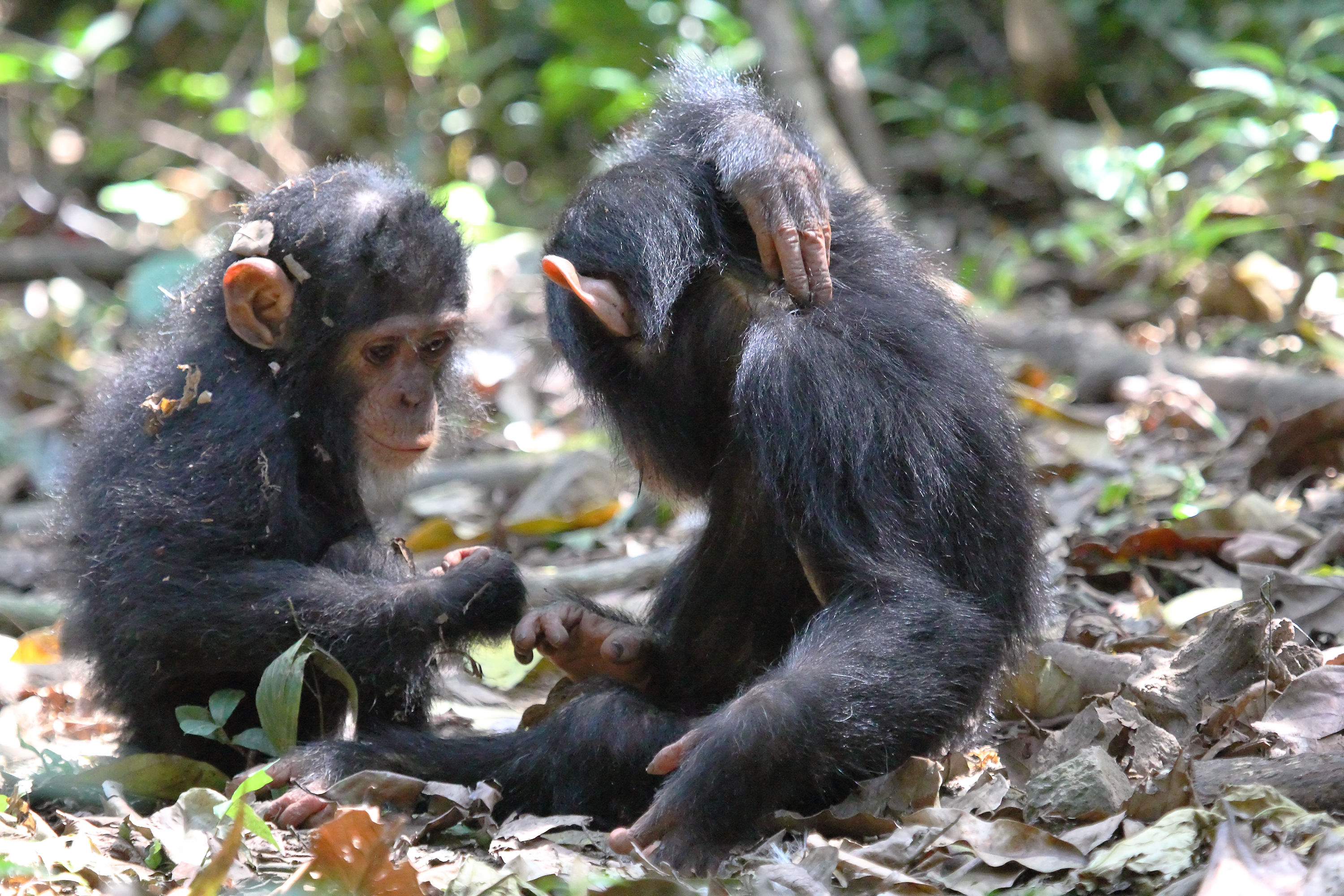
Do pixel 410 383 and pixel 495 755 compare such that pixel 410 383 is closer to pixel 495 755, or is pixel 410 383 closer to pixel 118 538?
pixel 118 538

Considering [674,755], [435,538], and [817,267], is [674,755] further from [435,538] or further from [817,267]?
[435,538]

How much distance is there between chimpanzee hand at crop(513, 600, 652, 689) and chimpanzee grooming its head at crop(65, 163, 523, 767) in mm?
148

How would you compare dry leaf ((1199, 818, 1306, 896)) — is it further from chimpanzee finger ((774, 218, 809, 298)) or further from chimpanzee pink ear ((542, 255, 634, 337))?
chimpanzee pink ear ((542, 255, 634, 337))

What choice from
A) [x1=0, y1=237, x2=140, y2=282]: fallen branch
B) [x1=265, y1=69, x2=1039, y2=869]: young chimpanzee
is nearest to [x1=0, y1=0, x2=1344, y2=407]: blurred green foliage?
[x1=0, y1=237, x2=140, y2=282]: fallen branch

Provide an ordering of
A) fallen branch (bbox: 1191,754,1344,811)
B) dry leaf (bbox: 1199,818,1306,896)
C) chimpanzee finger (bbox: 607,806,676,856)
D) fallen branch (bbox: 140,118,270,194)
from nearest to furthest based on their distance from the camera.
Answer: dry leaf (bbox: 1199,818,1306,896)
fallen branch (bbox: 1191,754,1344,811)
chimpanzee finger (bbox: 607,806,676,856)
fallen branch (bbox: 140,118,270,194)

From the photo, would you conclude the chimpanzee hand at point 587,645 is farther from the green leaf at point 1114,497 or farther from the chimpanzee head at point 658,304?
the green leaf at point 1114,497

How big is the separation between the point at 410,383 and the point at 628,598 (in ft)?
4.71

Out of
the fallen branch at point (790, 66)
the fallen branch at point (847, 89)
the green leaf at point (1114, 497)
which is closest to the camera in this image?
the green leaf at point (1114, 497)

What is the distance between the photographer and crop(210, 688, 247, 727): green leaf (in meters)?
3.83

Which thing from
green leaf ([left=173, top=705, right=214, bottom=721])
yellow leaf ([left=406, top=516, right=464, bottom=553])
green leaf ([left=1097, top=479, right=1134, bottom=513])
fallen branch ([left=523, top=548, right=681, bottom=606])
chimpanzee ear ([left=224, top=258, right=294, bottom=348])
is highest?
chimpanzee ear ([left=224, top=258, right=294, bottom=348])

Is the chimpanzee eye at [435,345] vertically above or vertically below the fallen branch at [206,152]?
below

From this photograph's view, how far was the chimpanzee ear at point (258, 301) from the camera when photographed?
13.3 ft

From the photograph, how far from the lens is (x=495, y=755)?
3670 millimetres

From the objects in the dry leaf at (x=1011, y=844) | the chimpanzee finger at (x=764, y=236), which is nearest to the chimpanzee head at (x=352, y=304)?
the chimpanzee finger at (x=764, y=236)
